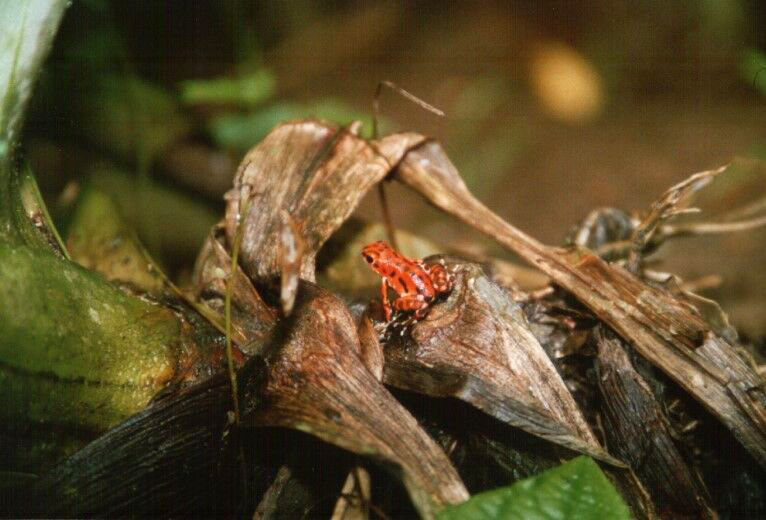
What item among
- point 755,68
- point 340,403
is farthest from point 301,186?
point 755,68

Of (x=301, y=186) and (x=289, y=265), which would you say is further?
(x=301, y=186)

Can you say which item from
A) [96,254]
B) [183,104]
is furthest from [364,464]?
[183,104]

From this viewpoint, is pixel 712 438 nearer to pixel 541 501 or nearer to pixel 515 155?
pixel 541 501

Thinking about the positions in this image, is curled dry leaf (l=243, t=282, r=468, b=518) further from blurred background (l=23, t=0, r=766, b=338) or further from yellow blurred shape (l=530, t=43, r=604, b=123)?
yellow blurred shape (l=530, t=43, r=604, b=123)

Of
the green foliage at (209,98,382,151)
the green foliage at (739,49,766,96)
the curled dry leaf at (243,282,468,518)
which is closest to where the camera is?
the curled dry leaf at (243,282,468,518)

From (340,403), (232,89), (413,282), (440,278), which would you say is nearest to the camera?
(340,403)

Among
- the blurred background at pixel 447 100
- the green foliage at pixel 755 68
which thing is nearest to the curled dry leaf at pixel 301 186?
the blurred background at pixel 447 100

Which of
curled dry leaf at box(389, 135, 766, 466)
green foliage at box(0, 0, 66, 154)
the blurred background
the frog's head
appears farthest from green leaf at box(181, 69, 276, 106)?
curled dry leaf at box(389, 135, 766, 466)

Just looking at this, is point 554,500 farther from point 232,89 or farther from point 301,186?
point 232,89
